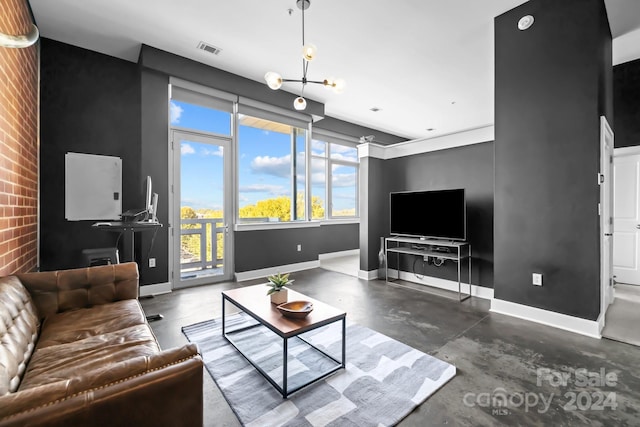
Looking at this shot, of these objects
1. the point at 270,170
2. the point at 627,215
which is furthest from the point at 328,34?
the point at 627,215

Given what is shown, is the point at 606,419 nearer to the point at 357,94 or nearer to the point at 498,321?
the point at 498,321

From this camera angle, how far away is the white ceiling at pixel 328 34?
10.2 feet

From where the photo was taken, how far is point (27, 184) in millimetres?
2916

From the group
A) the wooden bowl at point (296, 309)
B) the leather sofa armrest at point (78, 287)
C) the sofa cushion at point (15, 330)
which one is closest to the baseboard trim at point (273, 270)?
the leather sofa armrest at point (78, 287)

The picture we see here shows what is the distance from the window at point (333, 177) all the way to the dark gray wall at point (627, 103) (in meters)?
4.89

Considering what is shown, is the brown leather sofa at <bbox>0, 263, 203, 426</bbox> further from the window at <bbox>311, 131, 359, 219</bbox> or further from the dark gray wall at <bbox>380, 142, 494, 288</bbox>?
the window at <bbox>311, 131, 359, 219</bbox>

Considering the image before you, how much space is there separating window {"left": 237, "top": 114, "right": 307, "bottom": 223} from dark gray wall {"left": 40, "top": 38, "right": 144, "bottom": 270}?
5.07ft

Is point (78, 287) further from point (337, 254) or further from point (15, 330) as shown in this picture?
point (337, 254)

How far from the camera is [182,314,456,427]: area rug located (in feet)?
5.50

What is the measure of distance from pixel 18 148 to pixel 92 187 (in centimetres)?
133

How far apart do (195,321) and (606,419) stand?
10.5 feet

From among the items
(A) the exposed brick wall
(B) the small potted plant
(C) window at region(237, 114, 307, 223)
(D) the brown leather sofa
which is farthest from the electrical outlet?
(A) the exposed brick wall

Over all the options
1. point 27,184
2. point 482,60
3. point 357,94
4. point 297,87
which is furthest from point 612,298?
point 27,184

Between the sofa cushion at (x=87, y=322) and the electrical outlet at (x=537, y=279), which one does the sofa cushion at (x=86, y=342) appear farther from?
the electrical outlet at (x=537, y=279)
